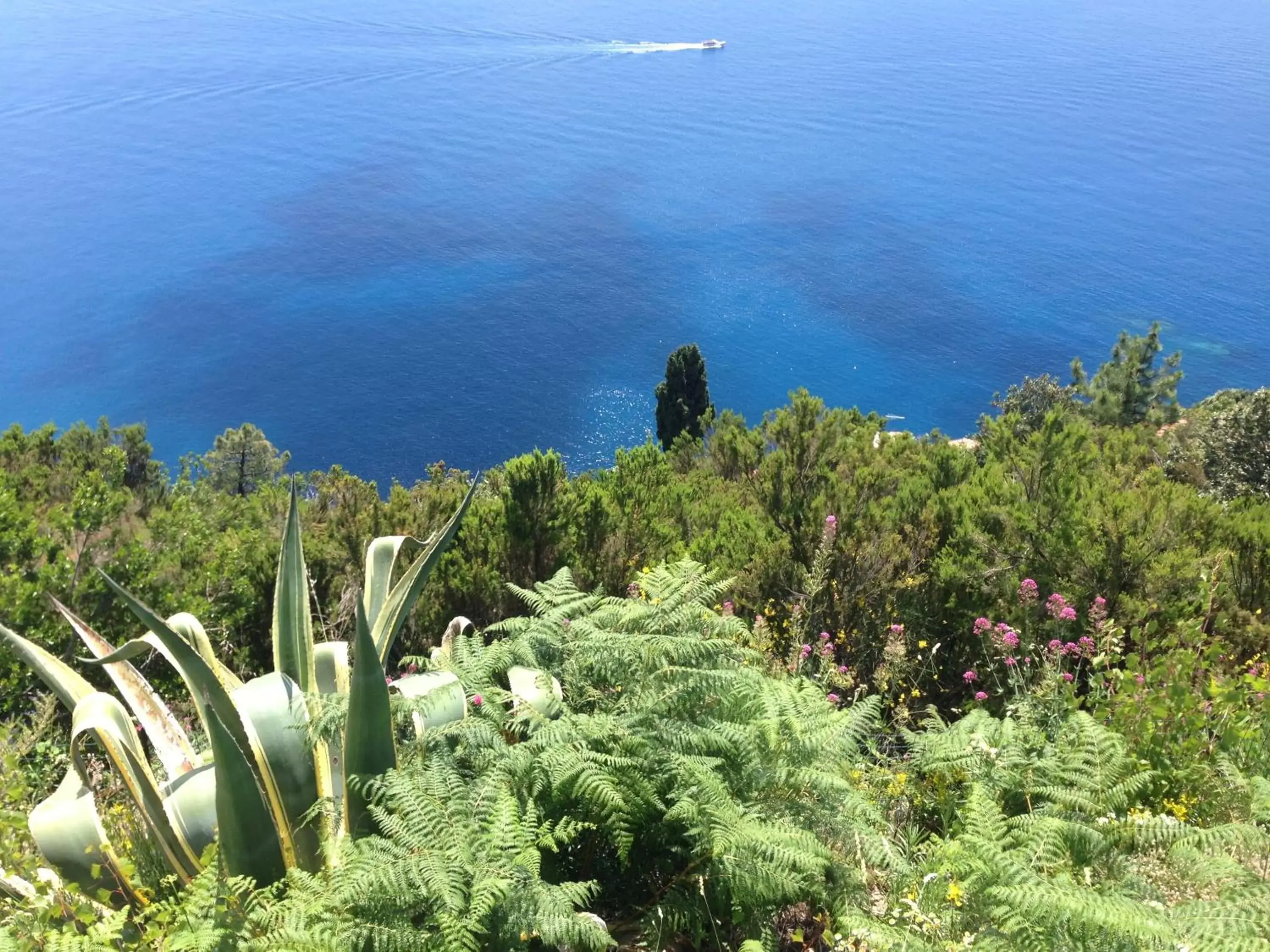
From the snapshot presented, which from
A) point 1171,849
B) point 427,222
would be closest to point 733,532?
point 1171,849

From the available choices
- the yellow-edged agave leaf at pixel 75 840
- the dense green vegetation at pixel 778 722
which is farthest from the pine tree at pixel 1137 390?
the yellow-edged agave leaf at pixel 75 840

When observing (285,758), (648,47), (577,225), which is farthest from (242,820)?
(648,47)

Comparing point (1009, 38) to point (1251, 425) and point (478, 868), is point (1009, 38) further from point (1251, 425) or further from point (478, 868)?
point (478, 868)

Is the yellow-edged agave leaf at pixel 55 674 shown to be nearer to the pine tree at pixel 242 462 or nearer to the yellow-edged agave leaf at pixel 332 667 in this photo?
the yellow-edged agave leaf at pixel 332 667

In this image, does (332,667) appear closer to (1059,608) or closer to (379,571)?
(379,571)

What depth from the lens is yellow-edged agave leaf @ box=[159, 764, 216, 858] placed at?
9.16 ft

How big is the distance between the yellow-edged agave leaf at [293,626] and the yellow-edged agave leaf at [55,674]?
0.64 m

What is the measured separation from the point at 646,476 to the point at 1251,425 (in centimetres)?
1390

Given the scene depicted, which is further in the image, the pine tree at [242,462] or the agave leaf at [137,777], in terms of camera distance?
the pine tree at [242,462]

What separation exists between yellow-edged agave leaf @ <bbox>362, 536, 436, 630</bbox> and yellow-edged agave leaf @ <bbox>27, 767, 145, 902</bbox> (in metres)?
1.27

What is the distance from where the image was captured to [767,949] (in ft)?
8.01

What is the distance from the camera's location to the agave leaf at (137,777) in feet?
9.14

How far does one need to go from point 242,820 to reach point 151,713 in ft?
3.29

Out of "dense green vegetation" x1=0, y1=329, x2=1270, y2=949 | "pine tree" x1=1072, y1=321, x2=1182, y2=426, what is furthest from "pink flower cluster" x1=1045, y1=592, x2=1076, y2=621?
"pine tree" x1=1072, y1=321, x2=1182, y2=426
